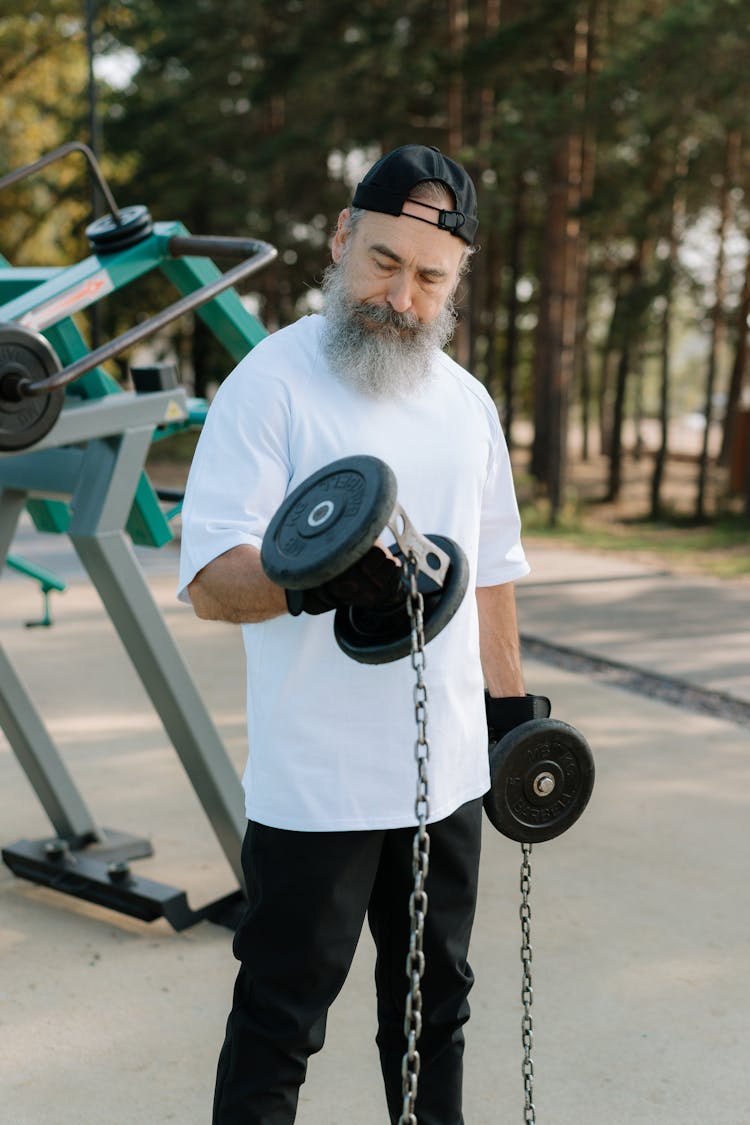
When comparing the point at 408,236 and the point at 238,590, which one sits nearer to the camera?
the point at 238,590

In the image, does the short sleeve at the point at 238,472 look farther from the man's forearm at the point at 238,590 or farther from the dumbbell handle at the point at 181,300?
the dumbbell handle at the point at 181,300

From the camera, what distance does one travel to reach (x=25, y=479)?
3.19 m

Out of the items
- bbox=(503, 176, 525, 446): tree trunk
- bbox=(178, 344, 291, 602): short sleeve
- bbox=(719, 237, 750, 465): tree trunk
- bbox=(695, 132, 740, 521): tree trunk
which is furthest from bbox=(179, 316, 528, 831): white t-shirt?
bbox=(503, 176, 525, 446): tree trunk

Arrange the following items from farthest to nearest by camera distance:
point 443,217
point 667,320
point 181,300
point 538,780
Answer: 1. point 667,320
2. point 181,300
3. point 538,780
4. point 443,217

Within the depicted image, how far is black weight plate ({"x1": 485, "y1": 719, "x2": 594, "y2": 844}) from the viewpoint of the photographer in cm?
200

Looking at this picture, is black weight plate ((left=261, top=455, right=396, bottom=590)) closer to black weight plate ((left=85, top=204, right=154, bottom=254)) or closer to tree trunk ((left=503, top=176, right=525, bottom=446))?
black weight plate ((left=85, top=204, right=154, bottom=254))

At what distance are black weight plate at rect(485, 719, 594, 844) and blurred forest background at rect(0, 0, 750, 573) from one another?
8.43 m

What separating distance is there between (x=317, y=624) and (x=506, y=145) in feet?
40.5

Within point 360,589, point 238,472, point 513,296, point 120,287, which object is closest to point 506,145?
point 513,296

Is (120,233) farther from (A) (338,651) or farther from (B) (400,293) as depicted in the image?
(A) (338,651)

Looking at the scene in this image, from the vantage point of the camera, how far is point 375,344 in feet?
5.97

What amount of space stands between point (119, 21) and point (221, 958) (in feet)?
76.2

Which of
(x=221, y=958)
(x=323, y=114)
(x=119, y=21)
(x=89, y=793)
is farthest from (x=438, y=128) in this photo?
(x=221, y=958)

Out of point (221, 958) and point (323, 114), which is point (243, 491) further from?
point (323, 114)
